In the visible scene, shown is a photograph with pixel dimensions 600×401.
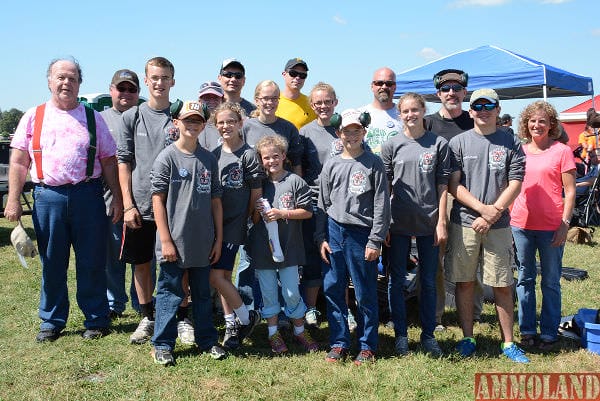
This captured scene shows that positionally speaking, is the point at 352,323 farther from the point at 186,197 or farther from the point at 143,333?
the point at 186,197

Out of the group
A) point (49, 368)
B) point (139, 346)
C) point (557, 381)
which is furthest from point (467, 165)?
point (49, 368)

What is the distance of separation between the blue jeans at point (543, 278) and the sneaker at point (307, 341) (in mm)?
1746

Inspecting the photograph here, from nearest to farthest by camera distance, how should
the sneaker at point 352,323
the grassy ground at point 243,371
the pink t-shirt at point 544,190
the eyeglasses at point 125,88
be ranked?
the grassy ground at point 243,371
the pink t-shirt at point 544,190
the sneaker at point 352,323
the eyeglasses at point 125,88

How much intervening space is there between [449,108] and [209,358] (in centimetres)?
284

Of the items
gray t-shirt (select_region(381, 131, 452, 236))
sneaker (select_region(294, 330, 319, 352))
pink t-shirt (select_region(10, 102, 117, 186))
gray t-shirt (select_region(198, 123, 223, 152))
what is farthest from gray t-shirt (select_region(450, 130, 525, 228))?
pink t-shirt (select_region(10, 102, 117, 186))

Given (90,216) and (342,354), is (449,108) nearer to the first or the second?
(342,354)

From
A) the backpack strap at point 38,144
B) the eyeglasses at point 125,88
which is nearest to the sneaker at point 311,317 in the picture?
the backpack strap at point 38,144

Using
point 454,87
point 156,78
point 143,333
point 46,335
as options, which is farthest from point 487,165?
point 46,335

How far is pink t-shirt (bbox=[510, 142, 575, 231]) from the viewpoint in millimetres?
4379

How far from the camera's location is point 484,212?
402 centimetres

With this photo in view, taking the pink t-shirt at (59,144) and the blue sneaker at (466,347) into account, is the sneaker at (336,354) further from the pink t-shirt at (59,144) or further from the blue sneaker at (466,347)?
the pink t-shirt at (59,144)

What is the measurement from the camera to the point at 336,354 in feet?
13.6

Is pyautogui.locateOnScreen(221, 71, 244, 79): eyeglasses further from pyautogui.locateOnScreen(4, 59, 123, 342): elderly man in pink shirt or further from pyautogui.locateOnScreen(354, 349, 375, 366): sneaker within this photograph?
pyautogui.locateOnScreen(354, 349, 375, 366): sneaker

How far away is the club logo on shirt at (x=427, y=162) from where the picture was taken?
4070 mm
